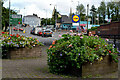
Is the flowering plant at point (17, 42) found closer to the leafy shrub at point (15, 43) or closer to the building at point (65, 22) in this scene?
the leafy shrub at point (15, 43)

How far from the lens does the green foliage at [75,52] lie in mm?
7438

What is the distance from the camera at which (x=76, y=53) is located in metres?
7.45

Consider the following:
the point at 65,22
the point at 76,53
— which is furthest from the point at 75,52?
the point at 65,22

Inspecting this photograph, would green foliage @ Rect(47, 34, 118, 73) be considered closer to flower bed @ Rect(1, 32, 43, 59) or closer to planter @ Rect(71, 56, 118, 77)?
planter @ Rect(71, 56, 118, 77)

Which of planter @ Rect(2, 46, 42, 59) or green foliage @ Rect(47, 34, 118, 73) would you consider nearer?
green foliage @ Rect(47, 34, 118, 73)

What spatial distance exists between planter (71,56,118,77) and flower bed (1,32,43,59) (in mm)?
5585

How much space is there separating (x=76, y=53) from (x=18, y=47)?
5.95 m

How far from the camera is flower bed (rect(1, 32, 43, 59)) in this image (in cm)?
1266

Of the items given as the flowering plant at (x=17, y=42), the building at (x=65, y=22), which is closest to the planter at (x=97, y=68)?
the flowering plant at (x=17, y=42)

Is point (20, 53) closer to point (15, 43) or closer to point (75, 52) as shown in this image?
point (15, 43)

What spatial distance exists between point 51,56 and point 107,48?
1957 mm

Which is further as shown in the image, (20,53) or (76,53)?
(20,53)

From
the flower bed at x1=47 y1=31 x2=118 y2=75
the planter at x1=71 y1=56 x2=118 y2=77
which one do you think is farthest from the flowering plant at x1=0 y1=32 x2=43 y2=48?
the planter at x1=71 y1=56 x2=118 y2=77

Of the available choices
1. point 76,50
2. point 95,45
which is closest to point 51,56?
point 76,50
